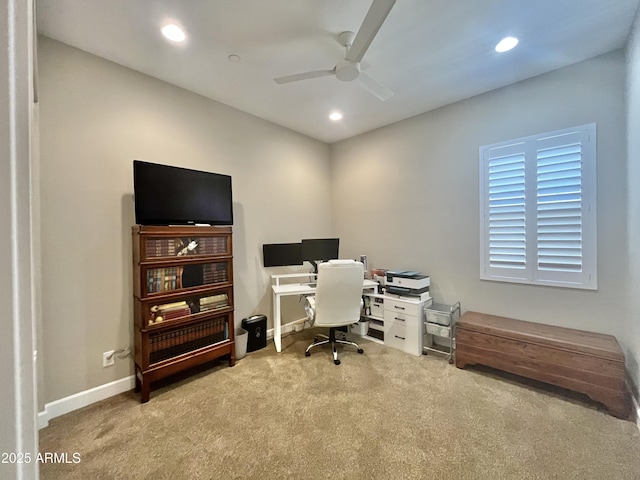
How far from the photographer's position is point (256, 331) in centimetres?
318

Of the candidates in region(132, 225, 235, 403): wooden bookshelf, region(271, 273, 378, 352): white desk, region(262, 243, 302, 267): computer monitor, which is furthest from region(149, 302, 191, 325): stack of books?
region(262, 243, 302, 267): computer monitor

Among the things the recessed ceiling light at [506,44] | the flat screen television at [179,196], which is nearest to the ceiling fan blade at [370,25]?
the recessed ceiling light at [506,44]

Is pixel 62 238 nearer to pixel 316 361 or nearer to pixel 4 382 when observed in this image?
pixel 4 382

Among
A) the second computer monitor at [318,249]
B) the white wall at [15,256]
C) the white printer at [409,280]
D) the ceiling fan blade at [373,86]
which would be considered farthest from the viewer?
the second computer monitor at [318,249]

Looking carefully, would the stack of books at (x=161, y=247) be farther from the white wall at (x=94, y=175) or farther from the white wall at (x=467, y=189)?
the white wall at (x=467, y=189)

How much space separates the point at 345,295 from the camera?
282cm

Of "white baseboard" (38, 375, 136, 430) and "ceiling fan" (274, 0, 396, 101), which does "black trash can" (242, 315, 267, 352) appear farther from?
"ceiling fan" (274, 0, 396, 101)

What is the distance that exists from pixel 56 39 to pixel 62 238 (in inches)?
61.6

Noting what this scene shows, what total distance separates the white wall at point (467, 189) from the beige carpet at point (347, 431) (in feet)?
2.81

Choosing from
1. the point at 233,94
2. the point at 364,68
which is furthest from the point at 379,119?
the point at 233,94

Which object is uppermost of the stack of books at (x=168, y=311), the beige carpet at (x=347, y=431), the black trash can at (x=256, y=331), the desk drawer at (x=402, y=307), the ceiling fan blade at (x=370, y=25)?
the ceiling fan blade at (x=370, y=25)

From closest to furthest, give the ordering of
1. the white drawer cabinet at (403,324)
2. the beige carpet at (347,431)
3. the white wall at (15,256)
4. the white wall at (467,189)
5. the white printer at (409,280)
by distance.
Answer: the white wall at (15,256) → the beige carpet at (347,431) → the white wall at (467,189) → the white drawer cabinet at (403,324) → the white printer at (409,280)

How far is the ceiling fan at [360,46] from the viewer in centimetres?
149

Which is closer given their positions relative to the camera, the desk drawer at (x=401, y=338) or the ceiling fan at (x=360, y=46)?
the ceiling fan at (x=360, y=46)
